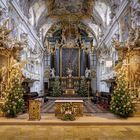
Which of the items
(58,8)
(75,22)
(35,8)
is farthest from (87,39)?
(35,8)

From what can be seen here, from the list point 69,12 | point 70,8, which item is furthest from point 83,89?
point 70,8

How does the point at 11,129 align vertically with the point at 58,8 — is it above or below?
below

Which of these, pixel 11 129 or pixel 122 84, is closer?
pixel 11 129

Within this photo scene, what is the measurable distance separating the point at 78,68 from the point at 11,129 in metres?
27.0

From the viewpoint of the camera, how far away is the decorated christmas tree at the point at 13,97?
11961 mm

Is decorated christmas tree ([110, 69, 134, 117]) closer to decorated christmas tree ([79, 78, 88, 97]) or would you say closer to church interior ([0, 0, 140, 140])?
church interior ([0, 0, 140, 140])

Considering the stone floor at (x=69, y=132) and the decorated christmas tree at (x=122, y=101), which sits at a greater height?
the decorated christmas tree at (x=122, y=101)

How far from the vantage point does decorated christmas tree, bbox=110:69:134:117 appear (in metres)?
11.9

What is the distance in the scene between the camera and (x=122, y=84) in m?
12.4

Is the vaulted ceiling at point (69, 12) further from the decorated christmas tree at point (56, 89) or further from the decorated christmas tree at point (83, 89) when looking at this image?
the decorated christmas tree at point (56, 89)

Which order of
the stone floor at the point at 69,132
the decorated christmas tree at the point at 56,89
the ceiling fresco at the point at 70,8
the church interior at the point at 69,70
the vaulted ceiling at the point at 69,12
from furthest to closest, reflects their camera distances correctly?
the decorated christmas tree at the point at 56,89
the ceiling fresco at the point at 70,8
the vaulted ceiling at the point at 69,12
the church interior at the point at 69,70
the stone floor at the point at 69,132

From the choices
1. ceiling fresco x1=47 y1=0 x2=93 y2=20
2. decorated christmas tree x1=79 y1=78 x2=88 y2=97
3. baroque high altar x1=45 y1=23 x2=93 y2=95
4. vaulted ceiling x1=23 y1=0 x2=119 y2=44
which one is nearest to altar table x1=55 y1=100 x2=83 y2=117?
vaulted ceiling x1=23 y1=0 x2=119 y2=44

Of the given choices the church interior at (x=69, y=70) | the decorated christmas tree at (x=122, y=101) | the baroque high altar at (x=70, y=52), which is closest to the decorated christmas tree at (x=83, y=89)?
the church interior at (x=69, y=70)

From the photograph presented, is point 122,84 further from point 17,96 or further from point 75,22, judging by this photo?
point 75,22
